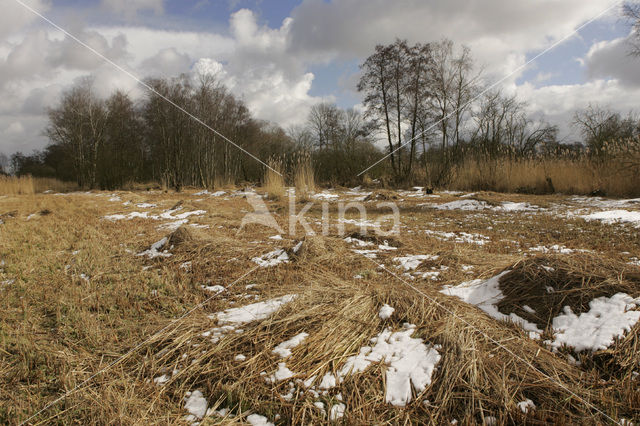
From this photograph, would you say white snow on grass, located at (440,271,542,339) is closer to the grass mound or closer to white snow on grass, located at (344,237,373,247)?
the grass mound

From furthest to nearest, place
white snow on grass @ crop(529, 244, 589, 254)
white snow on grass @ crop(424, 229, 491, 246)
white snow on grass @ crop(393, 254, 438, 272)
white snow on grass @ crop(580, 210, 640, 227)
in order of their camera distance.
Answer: white snow on grass @ crop(580, 210, 640, 227)
white snow on grass @ crop(424, 229, 491, 246)
white snow on grass @ crop(529, 244, 589, 254)
white snow on grass @ crop(393, 254, 438, 272)

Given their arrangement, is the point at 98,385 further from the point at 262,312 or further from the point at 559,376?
the point at 559,376

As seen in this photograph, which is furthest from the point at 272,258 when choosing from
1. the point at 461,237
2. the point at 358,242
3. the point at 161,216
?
the point at 161,216

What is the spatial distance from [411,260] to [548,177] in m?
10.3

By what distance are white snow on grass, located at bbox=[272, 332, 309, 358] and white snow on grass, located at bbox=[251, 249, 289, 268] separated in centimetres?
170

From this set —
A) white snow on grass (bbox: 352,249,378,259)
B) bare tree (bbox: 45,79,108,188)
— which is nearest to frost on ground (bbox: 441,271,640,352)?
white snow on grass (bbox: 352,249,378,259)

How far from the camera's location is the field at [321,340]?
1.36 metres

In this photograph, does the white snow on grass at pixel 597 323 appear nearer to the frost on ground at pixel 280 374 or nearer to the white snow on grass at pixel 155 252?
the frost on ground at pixel 280 374

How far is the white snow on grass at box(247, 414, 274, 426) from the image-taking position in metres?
1.31

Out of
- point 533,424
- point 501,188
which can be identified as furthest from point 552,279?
point 501,188

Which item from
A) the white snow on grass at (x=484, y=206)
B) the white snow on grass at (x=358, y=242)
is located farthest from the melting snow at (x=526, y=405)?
the white snow on grass at (x=484, y=206)

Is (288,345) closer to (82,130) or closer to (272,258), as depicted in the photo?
(272,258)

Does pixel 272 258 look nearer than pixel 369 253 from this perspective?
Yes

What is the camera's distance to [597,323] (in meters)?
1.72
